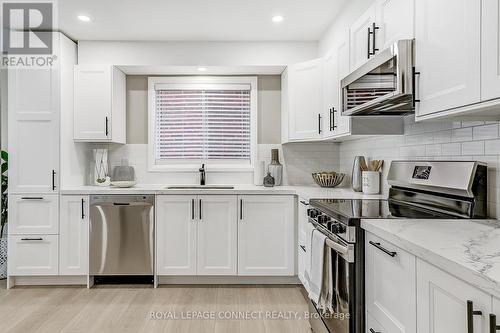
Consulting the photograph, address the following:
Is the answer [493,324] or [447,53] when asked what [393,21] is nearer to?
[447,53]

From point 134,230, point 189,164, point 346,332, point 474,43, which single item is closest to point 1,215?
point 134,230

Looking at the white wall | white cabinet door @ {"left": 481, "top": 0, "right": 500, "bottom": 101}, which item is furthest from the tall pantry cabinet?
white cabinet door @ {"left": 481, "top": 0, "right": 500, "bottom": 101}

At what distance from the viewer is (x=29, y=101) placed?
134 inches

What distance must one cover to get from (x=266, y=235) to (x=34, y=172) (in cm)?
228

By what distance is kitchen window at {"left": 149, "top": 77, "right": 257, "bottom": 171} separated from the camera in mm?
4098

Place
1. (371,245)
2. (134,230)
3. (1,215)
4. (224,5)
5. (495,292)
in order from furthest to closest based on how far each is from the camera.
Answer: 1. (1,215)
2. (134,230)
3. (224,5)
4. (371,245)
5. (495,292)

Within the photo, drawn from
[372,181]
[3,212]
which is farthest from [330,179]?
[3,212]

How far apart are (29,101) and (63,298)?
1846 millimetres

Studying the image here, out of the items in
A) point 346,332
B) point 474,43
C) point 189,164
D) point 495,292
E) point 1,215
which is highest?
point 474,43

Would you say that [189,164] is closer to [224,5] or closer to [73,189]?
[73,189]

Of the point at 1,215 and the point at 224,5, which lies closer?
the point at 224,5

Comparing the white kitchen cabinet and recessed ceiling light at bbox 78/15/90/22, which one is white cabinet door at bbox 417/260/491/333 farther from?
recessed ceiling light at bbox 78/15/90/22

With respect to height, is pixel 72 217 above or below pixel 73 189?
below

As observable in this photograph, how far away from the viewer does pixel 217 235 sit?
11.2ft
